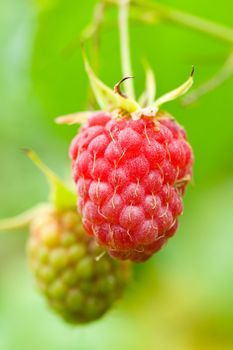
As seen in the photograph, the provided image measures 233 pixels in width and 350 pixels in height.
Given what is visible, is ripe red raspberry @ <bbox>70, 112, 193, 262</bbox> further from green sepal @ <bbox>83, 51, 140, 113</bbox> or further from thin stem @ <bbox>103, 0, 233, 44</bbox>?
thin stem @ <bbox>103, 0, 233, 44</bbox>

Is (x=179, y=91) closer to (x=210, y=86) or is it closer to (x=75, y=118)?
(x=75, y=118)

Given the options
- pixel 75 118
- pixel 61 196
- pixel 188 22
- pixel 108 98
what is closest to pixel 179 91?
pixel 108 98

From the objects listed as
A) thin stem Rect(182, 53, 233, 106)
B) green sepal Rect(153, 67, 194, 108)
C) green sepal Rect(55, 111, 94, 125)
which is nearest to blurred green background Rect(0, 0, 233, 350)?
thin stem Rect(182, 53, 233, 106)

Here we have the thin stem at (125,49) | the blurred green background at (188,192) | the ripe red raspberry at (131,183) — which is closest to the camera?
the ripe red raspberry at (131,183)

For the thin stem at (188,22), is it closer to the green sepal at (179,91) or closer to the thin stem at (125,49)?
the thin stem at (125,49)

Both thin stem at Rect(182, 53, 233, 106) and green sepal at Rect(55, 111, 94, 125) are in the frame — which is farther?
thin stem at Rect(182, 53, 233, 106)

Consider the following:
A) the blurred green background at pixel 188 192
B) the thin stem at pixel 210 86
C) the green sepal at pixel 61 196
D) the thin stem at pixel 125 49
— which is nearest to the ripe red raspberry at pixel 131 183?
the thin stem at pixel 125 49

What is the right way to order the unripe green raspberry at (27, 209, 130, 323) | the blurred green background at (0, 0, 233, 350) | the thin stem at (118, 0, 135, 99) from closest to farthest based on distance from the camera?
the thin stem at (118, 0, 135, 99)
the unripe green raspberry at (27, 209, 130, 323)
the blurred green background at (0, 0, 233, 350)
